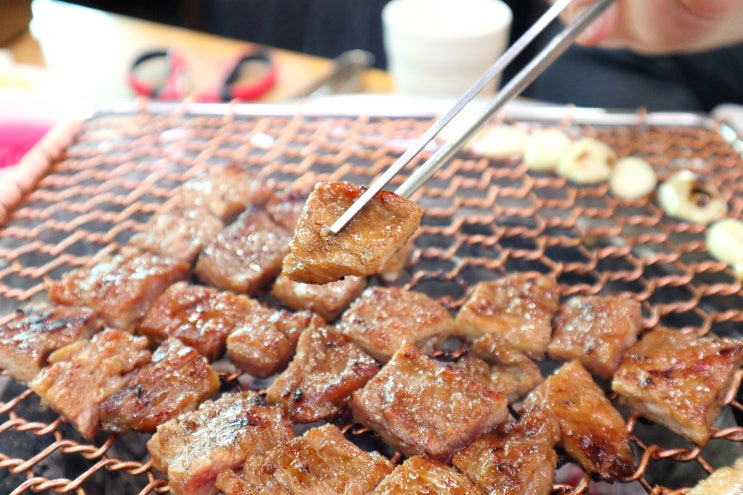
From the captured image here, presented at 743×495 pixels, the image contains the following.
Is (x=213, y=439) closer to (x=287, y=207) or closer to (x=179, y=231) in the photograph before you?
(x=179, y=231)

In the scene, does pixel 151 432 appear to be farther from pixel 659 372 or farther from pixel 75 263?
pixel 659 372

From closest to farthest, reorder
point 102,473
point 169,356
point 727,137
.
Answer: point 102,473 < point 169,356 < point 727,137

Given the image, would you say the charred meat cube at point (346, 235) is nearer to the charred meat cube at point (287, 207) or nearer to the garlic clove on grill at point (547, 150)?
the charred meat cube at point (287, 207)

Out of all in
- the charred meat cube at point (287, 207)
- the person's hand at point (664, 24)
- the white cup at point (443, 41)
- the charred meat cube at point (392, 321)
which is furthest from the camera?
the white cup at point (443, 41)

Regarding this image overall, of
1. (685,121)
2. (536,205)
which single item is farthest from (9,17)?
(685,121)

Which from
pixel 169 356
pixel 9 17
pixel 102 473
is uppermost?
pixel 9 17

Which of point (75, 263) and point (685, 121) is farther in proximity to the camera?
point (685, 121)

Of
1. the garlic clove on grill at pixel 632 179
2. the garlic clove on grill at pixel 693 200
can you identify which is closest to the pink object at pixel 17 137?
the garlic clove on grill at pixel 632 179
